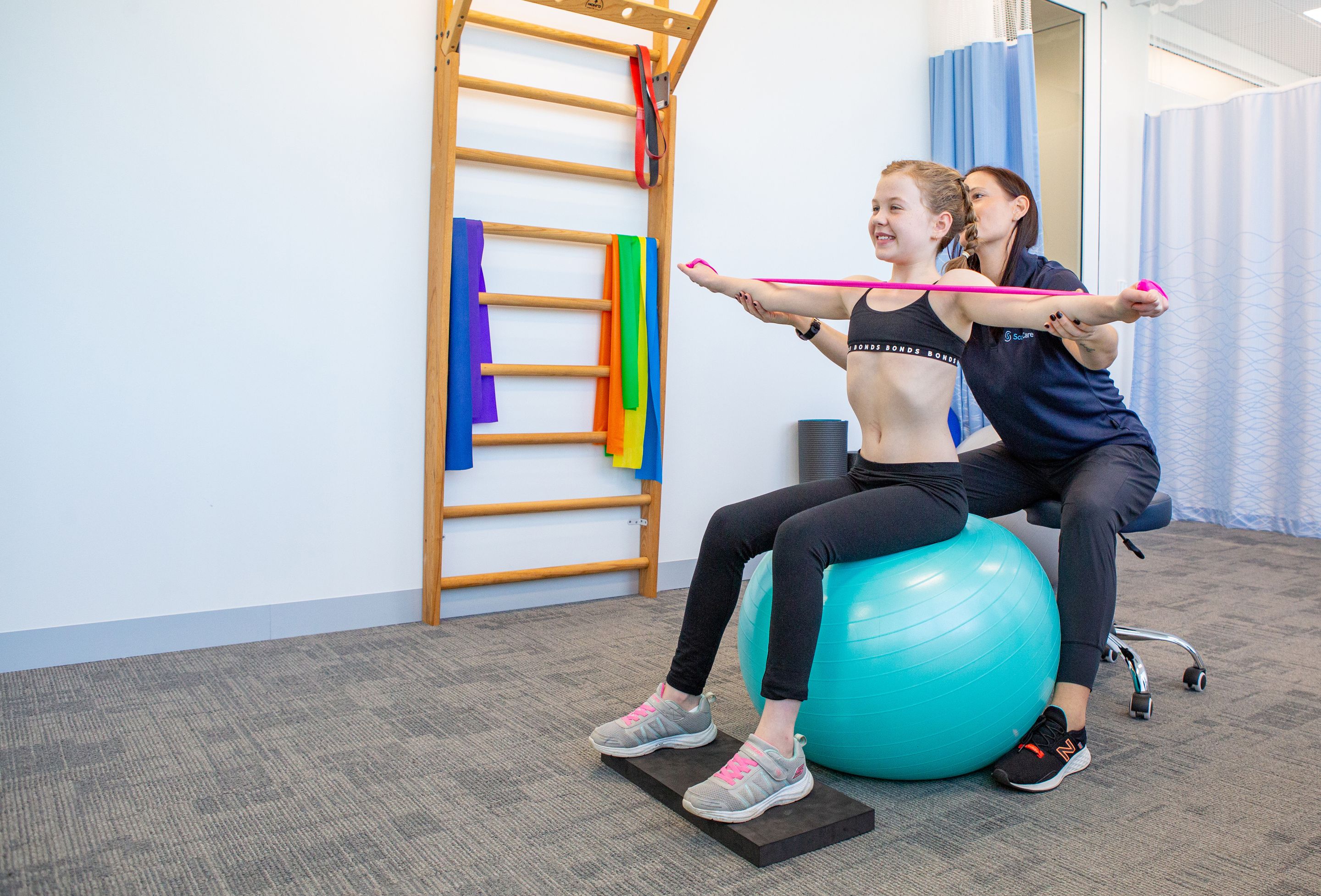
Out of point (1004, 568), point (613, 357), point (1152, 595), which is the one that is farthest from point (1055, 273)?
point (1152, 595)

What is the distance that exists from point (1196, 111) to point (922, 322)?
360cm

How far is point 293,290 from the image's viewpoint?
8.32ft

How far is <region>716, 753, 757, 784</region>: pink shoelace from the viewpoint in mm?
1493

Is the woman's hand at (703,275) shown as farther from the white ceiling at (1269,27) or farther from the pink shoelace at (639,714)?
the white ceiling at (1269,27)

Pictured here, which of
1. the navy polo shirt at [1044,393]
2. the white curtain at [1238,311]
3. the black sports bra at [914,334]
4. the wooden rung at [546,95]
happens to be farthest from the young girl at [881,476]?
the white curtain at [1238,311]

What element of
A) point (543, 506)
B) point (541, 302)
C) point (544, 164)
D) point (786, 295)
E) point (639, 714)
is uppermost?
point (544, 164)

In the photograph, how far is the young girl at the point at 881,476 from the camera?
158cm

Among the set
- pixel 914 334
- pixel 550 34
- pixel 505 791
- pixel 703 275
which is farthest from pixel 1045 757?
pixel 550 34

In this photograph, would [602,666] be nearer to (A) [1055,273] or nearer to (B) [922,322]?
(B) [922,322]

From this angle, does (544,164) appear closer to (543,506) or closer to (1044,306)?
(543,506)

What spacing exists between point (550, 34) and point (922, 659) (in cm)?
213

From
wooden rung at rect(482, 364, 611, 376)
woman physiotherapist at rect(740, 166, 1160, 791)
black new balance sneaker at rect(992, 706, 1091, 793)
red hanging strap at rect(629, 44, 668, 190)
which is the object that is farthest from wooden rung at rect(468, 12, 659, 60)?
black new balance sneaker at rect(992, 706, 1091, 793)

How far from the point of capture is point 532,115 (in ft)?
9.44

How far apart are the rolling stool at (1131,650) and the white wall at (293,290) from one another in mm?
1396
